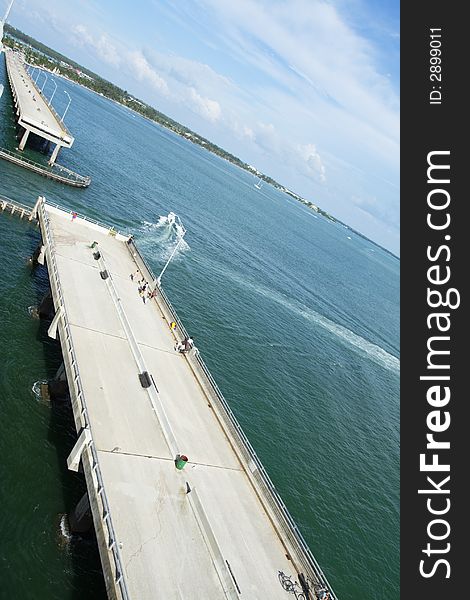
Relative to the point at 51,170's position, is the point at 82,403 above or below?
below

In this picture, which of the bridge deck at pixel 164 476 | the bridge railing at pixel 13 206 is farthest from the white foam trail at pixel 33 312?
the bridge railing at pixel 13 206

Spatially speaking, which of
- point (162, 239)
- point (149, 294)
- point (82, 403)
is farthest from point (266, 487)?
point (162, 239)

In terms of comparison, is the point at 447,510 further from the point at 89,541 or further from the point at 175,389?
the point at 175,389

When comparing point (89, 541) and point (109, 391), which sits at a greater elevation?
point (109, 391)

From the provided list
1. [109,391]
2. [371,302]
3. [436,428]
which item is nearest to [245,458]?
[109,391]

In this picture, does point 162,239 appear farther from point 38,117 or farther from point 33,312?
point 33,312

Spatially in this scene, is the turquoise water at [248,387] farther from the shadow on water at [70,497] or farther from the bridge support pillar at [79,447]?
the bridge support pillar at [79,447]

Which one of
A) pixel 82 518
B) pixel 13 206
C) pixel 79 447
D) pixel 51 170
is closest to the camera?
pixel 79 447
